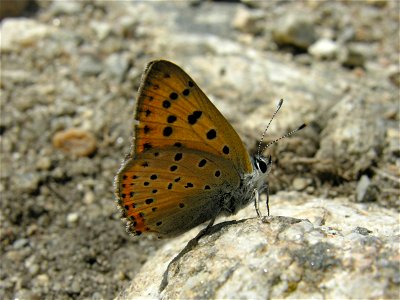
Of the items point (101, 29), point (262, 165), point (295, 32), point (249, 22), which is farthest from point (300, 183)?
point (101, 29)

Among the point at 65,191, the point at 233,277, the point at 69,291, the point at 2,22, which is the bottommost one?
the point at 69,291

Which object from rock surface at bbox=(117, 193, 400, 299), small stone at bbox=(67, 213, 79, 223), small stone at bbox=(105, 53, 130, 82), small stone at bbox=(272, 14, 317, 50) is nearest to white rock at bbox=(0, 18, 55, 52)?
small stone at bbox=(105, 53, 130, 82)

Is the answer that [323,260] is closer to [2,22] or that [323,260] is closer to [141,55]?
[141,55]

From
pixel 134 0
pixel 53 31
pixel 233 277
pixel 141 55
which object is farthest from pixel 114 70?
pixel 233 277

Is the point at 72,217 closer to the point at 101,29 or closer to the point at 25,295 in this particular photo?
the point at 25,295

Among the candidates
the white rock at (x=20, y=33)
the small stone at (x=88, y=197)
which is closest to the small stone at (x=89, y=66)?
the white rock at (x=20, y=33)

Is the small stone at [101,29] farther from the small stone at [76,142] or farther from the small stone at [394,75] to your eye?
the small stone at [394,75]

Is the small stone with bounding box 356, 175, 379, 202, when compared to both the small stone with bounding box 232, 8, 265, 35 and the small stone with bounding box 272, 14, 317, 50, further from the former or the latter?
the small stone with bounding box 232, 8, 265, 35
